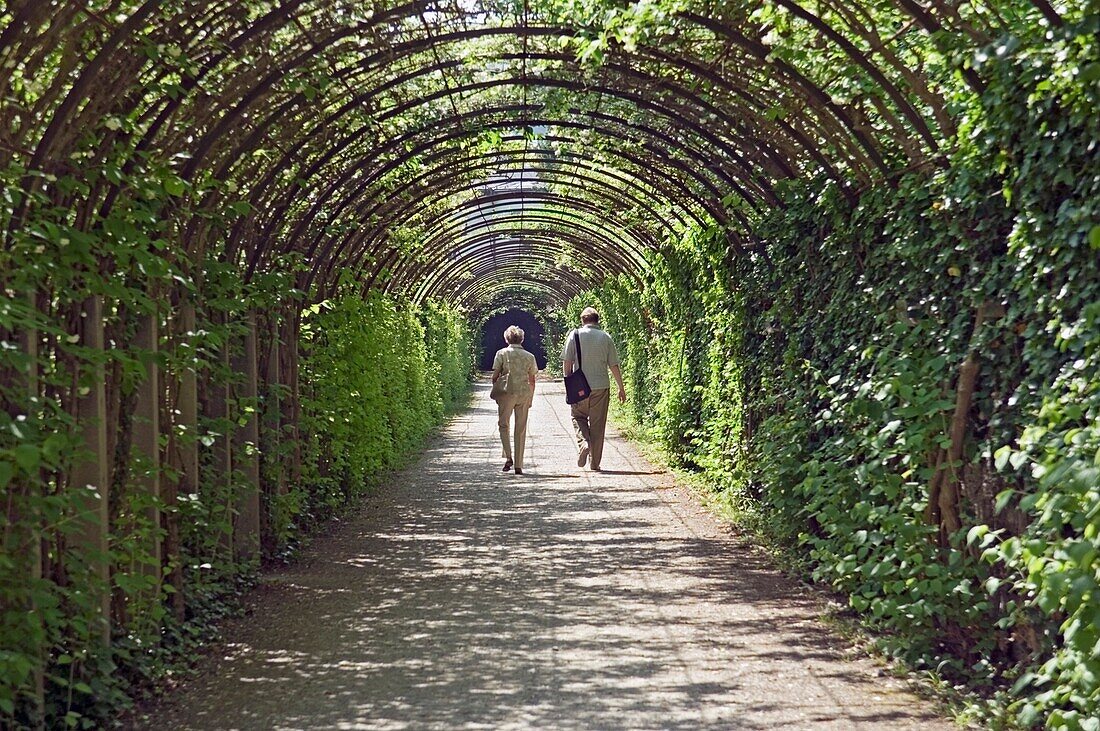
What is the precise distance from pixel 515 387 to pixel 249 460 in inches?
247

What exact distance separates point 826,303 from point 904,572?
2.53 m

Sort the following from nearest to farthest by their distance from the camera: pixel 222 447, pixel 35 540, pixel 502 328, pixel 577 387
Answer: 1. pixel 35 540
2. pixel 222 447
3. pixel 577 387
4. pixel 502 328

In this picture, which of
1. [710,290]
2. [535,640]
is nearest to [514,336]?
[710,290]

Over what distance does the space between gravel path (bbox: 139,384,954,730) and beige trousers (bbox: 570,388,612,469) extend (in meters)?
3.36

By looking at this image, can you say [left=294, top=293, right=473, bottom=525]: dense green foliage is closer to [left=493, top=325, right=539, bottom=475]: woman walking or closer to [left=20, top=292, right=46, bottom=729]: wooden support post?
[left=493, top=325, right=539, bottom=475]: woman walking

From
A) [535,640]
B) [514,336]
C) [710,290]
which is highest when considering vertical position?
[710,290]

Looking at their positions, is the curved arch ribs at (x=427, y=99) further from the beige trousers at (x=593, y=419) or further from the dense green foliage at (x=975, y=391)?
the beige trousers at (x=593, y=419)

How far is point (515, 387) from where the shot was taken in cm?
1362

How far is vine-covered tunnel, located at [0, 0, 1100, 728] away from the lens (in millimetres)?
4086

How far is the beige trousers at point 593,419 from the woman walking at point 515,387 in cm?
55

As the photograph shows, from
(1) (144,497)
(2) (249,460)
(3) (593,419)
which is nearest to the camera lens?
(1) (144,497)

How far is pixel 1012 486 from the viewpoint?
15.4 feet

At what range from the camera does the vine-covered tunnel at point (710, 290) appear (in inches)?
161

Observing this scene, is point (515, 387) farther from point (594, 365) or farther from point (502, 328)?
point (502, 328)
